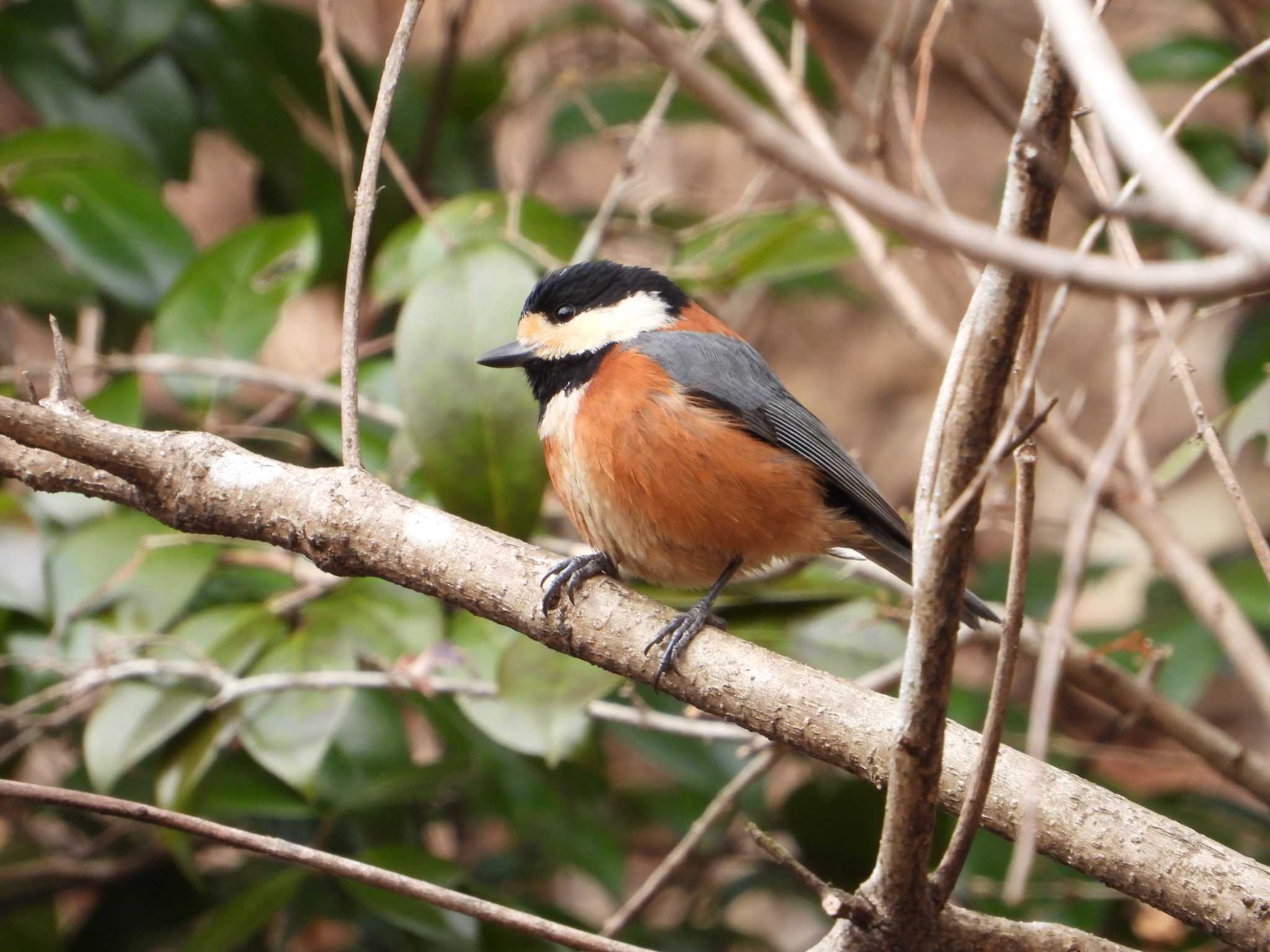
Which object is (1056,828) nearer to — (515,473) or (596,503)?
(596,503)

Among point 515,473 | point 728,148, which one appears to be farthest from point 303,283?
point 728,148

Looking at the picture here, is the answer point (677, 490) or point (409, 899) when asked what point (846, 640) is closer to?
point (677, 490)

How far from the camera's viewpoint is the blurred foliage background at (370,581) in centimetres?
258

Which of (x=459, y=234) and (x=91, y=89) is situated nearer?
(x=459, y=234)

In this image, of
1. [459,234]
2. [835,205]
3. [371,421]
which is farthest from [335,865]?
[835,205]

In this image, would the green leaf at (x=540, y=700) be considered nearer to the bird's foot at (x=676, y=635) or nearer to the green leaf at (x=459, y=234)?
the bird's foot at (x=676, y=635)

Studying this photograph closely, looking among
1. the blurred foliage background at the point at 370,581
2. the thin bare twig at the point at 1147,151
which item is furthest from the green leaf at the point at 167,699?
the thin bare twig at the point at 1147,151

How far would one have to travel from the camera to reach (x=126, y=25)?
3320 millimetres

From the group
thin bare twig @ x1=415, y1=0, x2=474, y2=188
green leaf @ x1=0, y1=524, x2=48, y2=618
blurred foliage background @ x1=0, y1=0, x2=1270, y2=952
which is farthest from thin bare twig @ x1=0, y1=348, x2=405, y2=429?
thin bare twig @ x1=415, y1=0, x2=474, y2=188

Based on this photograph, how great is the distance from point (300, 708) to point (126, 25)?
2.10 meters

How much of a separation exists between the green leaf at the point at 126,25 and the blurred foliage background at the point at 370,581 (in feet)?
0.03

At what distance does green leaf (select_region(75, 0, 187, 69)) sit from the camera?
3287 mm

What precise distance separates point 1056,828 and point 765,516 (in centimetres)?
100

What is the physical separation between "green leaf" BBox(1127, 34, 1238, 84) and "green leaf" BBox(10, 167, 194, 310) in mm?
2938
